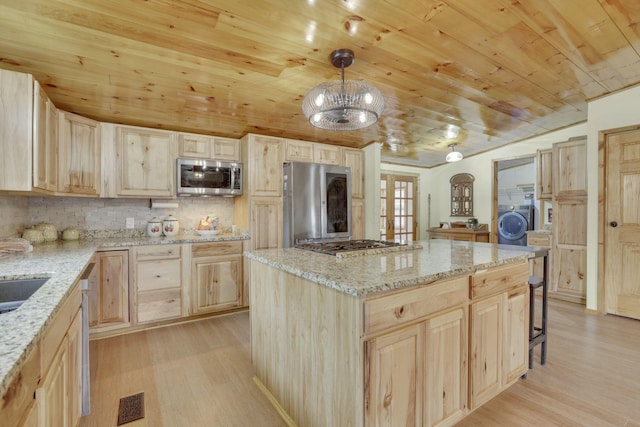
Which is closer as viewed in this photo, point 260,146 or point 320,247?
point 320,247

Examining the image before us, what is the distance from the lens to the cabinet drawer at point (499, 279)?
5.53ft

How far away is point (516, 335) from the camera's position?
198cm

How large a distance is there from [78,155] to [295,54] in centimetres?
221

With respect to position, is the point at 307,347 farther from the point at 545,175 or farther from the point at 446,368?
the point at 545,175

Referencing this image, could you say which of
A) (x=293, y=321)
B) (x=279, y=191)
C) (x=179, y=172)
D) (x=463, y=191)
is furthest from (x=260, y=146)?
(x=463, y=191)

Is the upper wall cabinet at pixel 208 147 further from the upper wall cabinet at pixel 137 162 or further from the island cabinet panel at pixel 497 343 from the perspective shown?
the island cabinet panel at pixel 497 343

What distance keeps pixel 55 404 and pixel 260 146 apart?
2.92 meters

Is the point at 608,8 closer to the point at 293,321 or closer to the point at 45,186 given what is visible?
the point at 293,321

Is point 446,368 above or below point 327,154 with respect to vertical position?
below

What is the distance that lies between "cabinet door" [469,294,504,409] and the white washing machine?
17.8 feet

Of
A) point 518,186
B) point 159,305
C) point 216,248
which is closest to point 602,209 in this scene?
point 216,248

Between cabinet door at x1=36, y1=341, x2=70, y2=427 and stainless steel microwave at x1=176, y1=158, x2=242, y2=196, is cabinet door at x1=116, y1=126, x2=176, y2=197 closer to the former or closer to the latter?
stainless steel microwave at x1=176, y1=158, x2=242, y2=196

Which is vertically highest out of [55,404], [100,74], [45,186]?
[100,74]

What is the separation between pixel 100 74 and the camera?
7.60 ft
